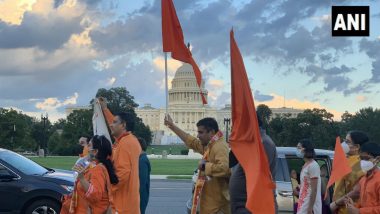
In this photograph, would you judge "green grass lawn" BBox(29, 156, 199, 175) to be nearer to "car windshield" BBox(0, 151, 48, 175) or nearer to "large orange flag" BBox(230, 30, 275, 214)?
"car windshield" BBox(0, 151, 48, 175)

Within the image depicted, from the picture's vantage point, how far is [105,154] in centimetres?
674

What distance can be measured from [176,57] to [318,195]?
2230 millimetres

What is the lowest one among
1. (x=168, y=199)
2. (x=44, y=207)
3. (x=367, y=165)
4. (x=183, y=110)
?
(x=168, y=199)

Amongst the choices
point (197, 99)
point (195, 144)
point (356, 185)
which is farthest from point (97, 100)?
point (197, 99)

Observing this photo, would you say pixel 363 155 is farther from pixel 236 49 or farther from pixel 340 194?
pixel 236 49

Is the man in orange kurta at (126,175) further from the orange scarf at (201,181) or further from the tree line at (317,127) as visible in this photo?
the tree line at (317,127)

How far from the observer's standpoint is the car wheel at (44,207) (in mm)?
11648

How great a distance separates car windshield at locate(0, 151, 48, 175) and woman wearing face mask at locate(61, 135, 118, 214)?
5.45 meters

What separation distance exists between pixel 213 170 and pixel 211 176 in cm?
13

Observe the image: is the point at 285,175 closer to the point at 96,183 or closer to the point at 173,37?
the point at 173,37

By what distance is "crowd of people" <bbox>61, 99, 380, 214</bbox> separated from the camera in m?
6.61

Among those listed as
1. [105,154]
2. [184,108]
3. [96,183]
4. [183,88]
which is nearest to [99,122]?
[105,154]

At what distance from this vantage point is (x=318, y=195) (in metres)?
7.57

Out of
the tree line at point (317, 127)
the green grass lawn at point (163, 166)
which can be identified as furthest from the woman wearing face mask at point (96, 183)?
the tree line at point (317, 127)
